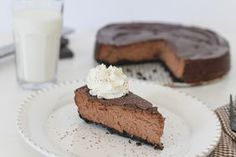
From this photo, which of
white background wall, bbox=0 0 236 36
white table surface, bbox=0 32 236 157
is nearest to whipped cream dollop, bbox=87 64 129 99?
white table surface, bbox=0 32 236 157

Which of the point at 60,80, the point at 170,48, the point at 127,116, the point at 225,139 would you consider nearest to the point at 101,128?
the point at 127,116

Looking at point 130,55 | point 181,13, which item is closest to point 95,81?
point 130,55

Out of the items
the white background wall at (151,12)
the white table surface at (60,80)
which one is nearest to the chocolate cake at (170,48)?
the white table surface at (60,80)

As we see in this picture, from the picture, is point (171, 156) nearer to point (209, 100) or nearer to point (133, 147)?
point (133, 147)

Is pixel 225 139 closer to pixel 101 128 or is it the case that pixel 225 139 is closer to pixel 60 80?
pixel 101 128

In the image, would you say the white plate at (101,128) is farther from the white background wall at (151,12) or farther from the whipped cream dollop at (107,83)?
the white background wall at (151,12)

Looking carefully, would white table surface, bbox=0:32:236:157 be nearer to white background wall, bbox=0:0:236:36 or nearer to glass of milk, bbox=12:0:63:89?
glass of milk, bbox=12:0:63:89
